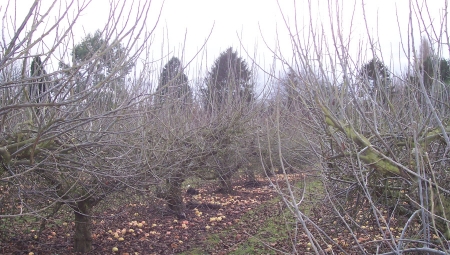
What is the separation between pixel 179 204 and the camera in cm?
871

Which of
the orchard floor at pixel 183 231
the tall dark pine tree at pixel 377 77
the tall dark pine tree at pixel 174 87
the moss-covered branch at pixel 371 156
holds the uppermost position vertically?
the tall dark pine tree at pixel 174 87

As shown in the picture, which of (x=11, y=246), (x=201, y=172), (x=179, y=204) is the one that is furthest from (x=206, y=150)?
(x=11, y=246)

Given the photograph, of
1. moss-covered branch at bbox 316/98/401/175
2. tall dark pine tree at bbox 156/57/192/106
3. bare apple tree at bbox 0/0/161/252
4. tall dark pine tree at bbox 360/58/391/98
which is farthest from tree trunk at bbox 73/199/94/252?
moss-covered branch at bbox 316/98/401/175

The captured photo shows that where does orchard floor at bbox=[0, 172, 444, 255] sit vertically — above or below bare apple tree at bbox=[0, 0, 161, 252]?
below

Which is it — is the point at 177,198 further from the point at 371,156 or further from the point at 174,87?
the point at 371,156

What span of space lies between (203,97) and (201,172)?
2.25m

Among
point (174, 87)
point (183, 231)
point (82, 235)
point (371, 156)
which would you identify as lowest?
point (183, 231)

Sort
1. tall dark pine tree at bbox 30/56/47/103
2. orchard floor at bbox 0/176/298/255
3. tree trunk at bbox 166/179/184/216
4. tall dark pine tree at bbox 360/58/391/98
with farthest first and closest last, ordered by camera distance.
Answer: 1. tree trunk at bbox 166/179/184/216
2. orchard floor at bbox 0/176/298/255
3. tall dark pine tree at bbox 360/58/391/98
4. tall dark pine tree at bbox 30/56/47/103

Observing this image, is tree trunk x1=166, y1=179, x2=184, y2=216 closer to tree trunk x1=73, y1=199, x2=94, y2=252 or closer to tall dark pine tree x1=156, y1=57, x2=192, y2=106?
tall dark pine tree x1=156, y1=57, x2=192, y2=106

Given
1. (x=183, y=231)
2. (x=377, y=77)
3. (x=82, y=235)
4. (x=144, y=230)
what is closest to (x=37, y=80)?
(x=82, y=235)

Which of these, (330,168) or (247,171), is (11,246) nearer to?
(330,168)

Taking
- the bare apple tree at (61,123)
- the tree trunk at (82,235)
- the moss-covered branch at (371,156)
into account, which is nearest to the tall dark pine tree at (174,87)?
the bare apple tree at (61,123)

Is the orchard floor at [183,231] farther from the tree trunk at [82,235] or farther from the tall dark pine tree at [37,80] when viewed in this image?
the tall dark pine tree at [37,80]

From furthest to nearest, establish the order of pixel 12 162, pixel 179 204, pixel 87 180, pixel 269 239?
pixel 179 204 → pixel 269 239 → pixel 87 180 → pixel 12 162
